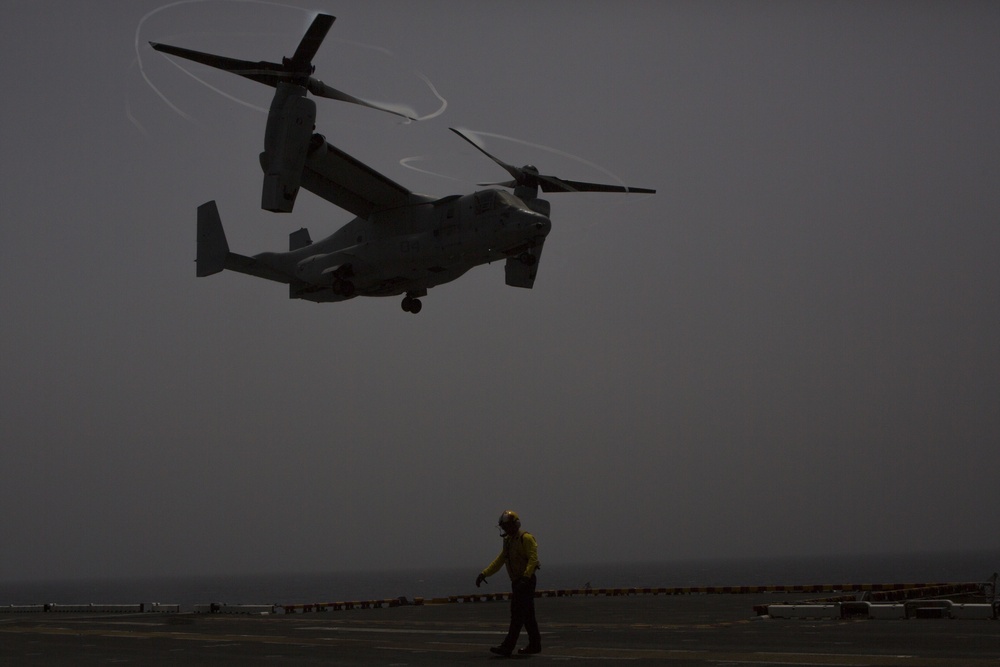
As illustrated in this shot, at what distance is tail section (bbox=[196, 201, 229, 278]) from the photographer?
38.7m

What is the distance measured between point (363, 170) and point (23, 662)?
22575 millimetres

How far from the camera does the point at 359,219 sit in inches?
1495

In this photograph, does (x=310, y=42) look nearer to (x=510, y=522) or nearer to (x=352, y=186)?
(x=352, y=186)

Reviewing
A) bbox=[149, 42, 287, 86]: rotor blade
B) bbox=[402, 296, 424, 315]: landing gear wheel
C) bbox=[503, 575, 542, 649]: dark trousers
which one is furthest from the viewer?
bbox=[402, 296, 424, 315]: landing gear wheel

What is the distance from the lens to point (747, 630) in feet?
65.6

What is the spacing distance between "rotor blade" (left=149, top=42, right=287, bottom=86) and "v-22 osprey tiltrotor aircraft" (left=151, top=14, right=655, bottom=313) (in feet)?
0.11

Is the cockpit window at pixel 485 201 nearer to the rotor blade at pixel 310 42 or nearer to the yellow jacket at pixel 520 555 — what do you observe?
the rotor blade at pixel 310 42

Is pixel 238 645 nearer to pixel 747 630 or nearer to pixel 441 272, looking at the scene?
pixel 747 630

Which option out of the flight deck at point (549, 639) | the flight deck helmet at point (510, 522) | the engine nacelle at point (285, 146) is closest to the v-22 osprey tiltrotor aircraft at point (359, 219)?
the engine nacelle at point (285, 146)

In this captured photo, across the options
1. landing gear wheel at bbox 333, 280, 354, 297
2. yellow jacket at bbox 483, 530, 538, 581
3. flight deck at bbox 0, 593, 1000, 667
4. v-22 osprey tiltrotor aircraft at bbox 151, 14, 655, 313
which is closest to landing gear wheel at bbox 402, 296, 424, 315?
v-22 osprey tiltrotor aircraft at bbox 151, 14, 655, 313

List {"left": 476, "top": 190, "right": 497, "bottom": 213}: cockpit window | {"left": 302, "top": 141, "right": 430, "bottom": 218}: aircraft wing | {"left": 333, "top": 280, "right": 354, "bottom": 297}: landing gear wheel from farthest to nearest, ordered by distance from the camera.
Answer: {"left": 333, "top": 280, "right": 354, "bottom": 297}: landing gear wheel → {"left": 302, "top": 141, "right": 430, "bottom": 218}: aircraft wing → {"left": 476, "top": 190, "right": 497, "bottom": 213}: cockpit window

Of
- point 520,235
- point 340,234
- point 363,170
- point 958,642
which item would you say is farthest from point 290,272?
point 958,642

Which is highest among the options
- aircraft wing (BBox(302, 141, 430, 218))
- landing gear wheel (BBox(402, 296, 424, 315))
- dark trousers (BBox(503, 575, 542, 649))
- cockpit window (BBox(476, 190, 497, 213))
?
aircraft wing (BBox(302, 141, 430, 218))

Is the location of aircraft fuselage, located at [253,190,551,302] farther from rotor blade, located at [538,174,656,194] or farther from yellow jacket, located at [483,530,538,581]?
yellow jacket, located at [483,530,538,581]
